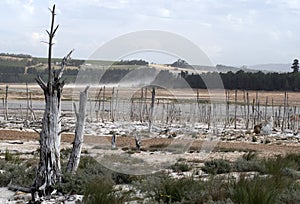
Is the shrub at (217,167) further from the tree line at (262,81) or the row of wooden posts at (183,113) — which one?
the tree line at (262,81)

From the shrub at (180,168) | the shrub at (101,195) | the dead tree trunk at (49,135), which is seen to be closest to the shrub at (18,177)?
the dead tree trunk at (49,135)

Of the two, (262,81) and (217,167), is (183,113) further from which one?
(262,81)

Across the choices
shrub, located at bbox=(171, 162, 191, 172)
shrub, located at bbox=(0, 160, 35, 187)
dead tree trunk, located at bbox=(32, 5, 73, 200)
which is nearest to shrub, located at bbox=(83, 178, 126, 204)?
dead tree trunk, located at bbox=(32, 5, 73, 200)

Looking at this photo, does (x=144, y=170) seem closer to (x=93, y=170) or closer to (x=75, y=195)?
(x=93, y=170)

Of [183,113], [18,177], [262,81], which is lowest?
[183,113]

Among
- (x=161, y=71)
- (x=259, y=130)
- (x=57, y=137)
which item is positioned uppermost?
(x=161, y=71)

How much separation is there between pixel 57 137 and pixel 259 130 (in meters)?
29.2

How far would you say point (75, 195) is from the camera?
32.1 feet

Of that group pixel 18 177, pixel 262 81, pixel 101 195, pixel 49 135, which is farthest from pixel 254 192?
pixel 262 81

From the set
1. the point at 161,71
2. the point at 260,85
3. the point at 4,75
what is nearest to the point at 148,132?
the point at 161,71

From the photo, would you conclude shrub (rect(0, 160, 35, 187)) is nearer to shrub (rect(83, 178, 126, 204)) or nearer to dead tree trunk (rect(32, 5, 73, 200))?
dead tree trunk (rect(32, 5, 73, 200))

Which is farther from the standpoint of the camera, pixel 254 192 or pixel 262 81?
pixel 262 81

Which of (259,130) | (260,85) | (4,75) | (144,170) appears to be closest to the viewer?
(144,170)

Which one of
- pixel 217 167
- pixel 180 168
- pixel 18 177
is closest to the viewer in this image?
pixel 18 177
